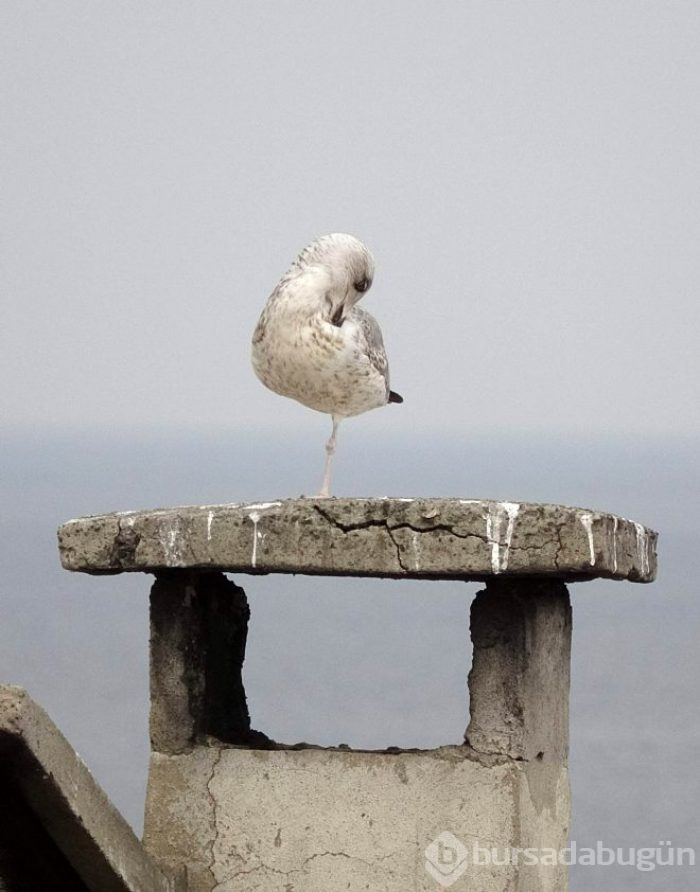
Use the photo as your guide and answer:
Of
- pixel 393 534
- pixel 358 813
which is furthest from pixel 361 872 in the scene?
pixel 393 534

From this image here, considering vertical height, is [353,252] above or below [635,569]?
above

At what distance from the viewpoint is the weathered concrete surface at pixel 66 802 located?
4852 millimetres

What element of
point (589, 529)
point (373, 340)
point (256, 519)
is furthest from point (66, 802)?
point (373, 340)

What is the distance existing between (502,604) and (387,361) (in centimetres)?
138

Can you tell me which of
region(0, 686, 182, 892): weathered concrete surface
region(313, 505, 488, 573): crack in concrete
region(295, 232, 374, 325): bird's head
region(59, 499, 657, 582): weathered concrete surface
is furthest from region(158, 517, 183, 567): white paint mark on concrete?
region(295, 232, 374, 325): bird's head

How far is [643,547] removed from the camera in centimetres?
581

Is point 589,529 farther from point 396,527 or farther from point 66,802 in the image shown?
point 66,802

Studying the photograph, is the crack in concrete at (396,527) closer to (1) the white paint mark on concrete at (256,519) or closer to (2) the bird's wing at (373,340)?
(1) the white paint mark on concrete at (256,519)

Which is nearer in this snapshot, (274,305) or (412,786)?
(412,786)

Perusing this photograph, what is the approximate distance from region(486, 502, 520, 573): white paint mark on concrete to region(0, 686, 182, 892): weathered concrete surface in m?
1.48

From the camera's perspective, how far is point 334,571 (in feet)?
17.8

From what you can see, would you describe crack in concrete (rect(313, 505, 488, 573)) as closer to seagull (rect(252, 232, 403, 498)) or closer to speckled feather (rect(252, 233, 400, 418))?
seagull (rect(252, 232, 403, 498))

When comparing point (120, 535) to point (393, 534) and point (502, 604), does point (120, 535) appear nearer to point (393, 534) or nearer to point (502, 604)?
point (393, 534)

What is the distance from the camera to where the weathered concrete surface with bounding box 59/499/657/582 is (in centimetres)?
530
